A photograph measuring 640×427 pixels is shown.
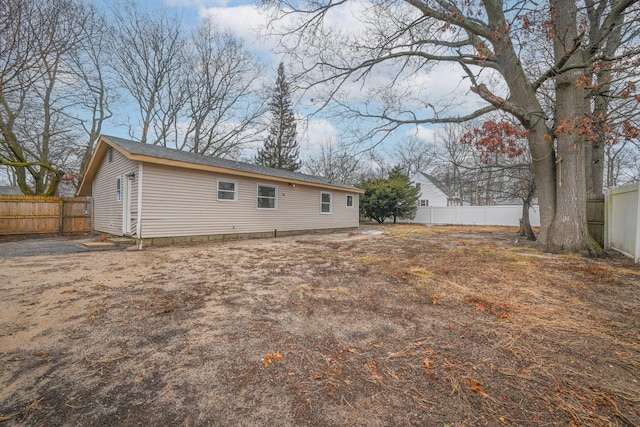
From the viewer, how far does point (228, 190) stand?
9.48 metres

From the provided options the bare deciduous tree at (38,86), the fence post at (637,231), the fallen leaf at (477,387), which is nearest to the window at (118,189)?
the bare deciduous tree at (38,86)

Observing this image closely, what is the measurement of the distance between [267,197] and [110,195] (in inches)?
219

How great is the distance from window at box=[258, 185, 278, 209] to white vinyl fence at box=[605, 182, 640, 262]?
9874 millimetres

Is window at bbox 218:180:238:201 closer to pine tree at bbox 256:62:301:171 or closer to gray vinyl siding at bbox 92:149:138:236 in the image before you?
gray vinyl siding at bbox 92:149:138:236

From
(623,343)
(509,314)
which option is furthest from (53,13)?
(623,343)

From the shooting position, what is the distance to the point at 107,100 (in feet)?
51.1

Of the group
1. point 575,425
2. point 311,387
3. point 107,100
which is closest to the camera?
point 575,425

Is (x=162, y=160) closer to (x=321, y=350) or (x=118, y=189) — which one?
(x=118, y=189)

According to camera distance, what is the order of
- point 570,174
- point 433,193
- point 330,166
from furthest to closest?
point 433,193 → point 330,166 → point 570,174

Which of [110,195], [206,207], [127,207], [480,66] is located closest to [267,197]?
[206,207]

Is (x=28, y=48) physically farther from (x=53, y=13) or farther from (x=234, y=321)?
(x=234, y=321)

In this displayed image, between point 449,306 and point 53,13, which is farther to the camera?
point 53,13

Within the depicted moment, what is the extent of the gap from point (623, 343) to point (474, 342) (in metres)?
1.21

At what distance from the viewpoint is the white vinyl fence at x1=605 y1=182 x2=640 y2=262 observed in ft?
16.5
